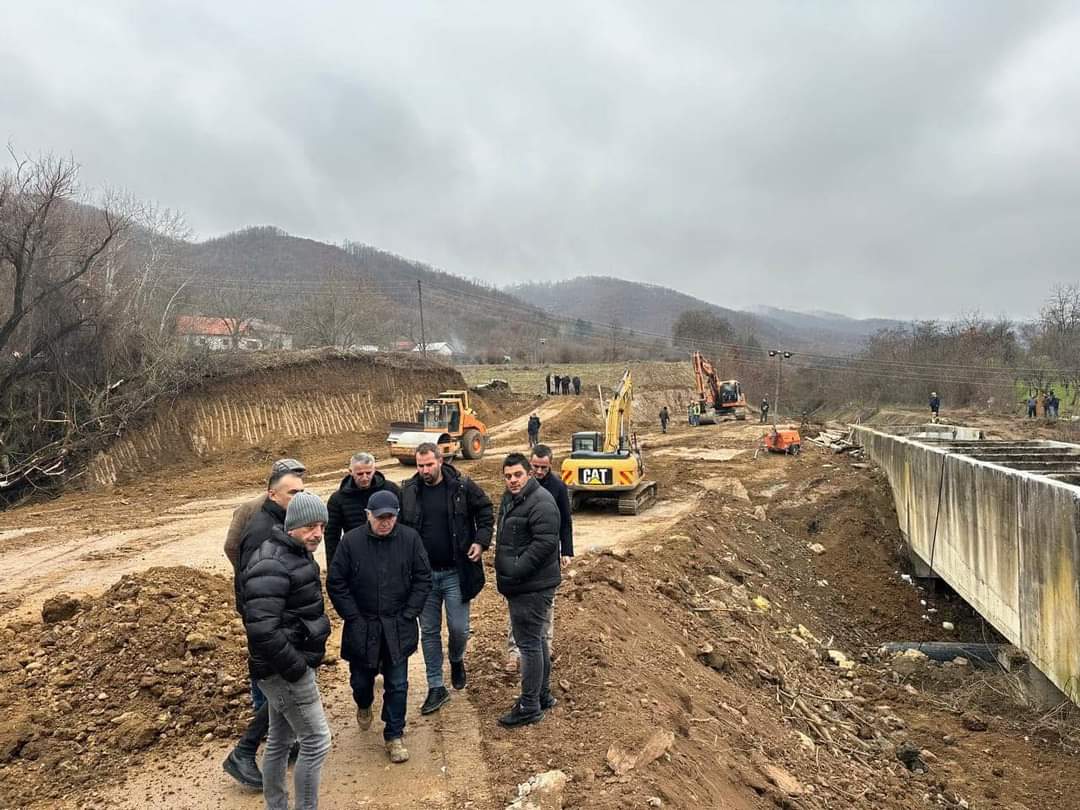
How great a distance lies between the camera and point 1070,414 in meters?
32.9

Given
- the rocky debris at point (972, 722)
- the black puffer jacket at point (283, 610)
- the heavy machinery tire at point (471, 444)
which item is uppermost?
the black puffer jacket at point (283, 610)

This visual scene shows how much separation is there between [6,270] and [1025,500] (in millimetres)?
23518

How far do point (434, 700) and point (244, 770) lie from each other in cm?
130

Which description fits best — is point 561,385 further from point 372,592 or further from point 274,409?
point 372,592

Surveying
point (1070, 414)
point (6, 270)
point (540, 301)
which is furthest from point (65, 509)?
point (540, 301)

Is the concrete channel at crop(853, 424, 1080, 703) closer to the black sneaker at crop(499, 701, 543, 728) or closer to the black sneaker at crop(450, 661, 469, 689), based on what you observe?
the black sneaker at crop(499, 701, 543, 728)

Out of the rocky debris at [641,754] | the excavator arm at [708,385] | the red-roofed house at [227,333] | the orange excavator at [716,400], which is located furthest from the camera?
the orange excavator at [716,400]

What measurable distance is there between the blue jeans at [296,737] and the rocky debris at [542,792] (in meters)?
1.08

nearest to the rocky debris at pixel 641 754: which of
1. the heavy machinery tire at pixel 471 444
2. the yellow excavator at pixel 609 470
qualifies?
the yellow excavator at pixel 609 470

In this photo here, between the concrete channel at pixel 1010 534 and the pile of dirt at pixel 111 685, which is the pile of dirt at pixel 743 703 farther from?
the pile of dirt at pixel 111 685

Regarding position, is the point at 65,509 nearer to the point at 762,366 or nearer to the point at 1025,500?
the point at 1025,500

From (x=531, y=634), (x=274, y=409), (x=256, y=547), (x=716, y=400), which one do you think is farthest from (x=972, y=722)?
(x=716, y=400)

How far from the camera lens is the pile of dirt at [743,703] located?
4379 millimetres

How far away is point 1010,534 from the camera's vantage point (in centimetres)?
799
